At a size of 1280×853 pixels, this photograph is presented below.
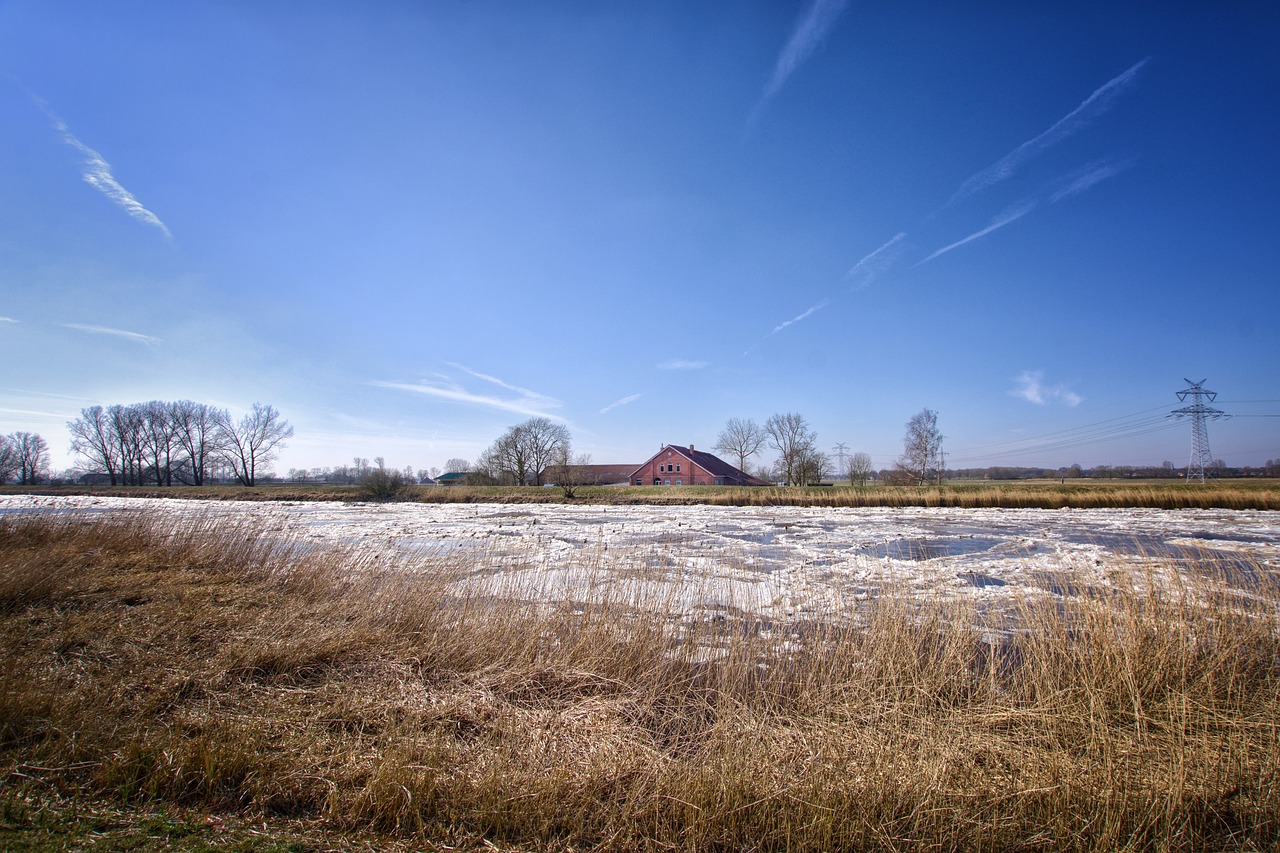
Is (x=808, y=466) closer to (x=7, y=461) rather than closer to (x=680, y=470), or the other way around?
(x=680, y=470)

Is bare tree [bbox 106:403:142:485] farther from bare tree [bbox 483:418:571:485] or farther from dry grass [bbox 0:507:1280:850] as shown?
dry grass [bbox 0:507:1280:850]

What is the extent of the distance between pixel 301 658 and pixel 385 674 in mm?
865

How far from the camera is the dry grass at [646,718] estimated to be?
3031 millimetres

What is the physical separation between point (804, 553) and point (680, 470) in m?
46.8

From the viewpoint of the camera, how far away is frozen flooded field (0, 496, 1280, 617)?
7652 millimetres

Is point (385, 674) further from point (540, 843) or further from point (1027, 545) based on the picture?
point (1027, 545)

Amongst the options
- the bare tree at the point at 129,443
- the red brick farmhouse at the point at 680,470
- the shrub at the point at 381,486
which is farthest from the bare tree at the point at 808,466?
the bare tree at the point at 129,443

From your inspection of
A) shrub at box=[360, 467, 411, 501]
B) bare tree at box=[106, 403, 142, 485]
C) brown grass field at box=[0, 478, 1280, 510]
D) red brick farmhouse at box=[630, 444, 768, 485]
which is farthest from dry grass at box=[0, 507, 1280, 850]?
bare tree at box=[106, 403, 142, 485]

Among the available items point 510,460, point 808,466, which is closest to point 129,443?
point 510,460

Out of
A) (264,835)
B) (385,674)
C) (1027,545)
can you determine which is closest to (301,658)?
(385,674)

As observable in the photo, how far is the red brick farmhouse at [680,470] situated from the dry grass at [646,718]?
167ft

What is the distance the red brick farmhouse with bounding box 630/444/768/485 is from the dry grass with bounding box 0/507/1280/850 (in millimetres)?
50818

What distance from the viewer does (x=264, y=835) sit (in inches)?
104

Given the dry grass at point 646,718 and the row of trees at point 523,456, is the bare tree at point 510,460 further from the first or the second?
the dry grass at point 646,718
